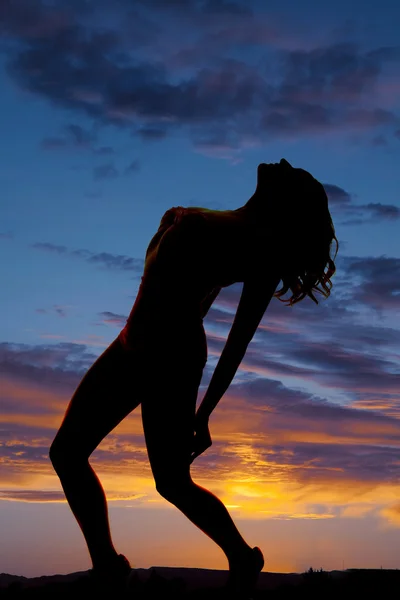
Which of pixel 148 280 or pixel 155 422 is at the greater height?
pixel 148 280

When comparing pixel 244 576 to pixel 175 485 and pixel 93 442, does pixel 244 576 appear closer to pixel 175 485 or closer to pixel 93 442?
pixel 175 485

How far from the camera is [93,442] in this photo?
558 cm

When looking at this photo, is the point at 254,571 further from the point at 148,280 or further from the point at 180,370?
the point at 148,280

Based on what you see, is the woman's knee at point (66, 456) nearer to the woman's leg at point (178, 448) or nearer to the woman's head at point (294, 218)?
the woman's leg at point (178, 448)

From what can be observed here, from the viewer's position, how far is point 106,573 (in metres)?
5.46

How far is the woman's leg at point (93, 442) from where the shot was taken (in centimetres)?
551

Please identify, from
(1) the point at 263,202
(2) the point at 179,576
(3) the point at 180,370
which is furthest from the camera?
(2) the point at 179,576

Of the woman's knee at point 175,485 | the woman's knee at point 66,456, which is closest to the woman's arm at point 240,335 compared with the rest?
the woman's knee at point 175,485

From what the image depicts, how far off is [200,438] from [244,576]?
1.04 m

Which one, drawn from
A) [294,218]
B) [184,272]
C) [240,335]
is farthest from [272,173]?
[240,335]

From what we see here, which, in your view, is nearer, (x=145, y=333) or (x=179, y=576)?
(x=145, y=333)

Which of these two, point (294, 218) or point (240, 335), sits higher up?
point (294, 218)

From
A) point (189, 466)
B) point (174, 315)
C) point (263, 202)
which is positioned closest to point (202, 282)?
point (174, 315)

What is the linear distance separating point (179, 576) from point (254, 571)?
1482 mm
